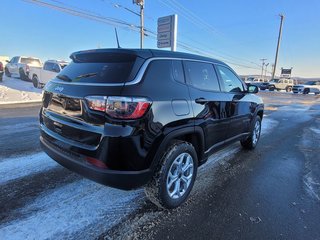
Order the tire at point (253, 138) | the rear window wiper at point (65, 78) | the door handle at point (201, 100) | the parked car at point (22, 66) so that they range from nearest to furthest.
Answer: the rear window wiper at point (65, 78)
the door handle at point (201, 100)
the tire at point (253, 138)
the parked car at point (22, 66)

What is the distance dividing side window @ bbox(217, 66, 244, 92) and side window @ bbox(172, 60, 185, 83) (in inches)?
46.7

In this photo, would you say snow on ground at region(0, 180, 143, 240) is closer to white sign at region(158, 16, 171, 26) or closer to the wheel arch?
the wheel arch

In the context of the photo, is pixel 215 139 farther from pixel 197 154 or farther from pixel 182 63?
pixel 182 63

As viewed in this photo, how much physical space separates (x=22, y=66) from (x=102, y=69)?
68.8ft

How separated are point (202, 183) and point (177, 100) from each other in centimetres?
156

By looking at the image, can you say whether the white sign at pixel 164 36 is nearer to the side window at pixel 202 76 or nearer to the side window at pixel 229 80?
the side window at pixel 229 80

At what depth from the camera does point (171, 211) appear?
2.98 meters

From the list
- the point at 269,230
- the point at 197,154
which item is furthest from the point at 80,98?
the point at 269,230

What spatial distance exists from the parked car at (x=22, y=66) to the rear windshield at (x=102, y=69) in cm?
1831

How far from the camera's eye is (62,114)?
9.29ft

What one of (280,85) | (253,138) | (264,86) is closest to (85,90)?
(253,138)

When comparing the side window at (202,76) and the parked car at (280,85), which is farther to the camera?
the parked car at (280,85)

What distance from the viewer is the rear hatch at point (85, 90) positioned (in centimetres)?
248

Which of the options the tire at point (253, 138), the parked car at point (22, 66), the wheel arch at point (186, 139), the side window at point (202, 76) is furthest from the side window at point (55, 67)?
the wheel arch at point (186, 139)
